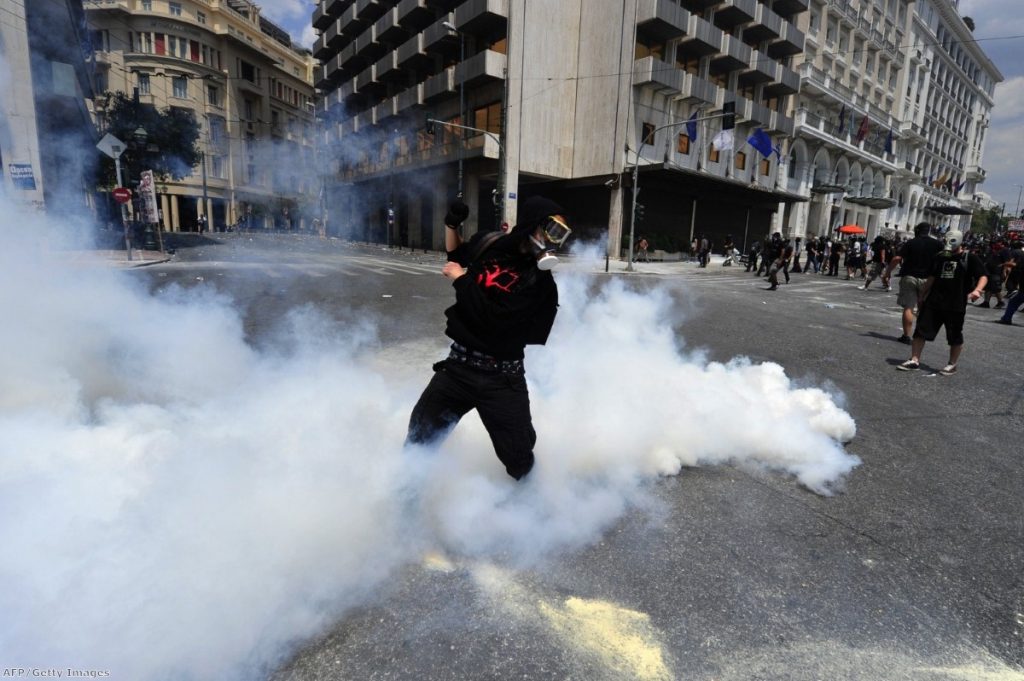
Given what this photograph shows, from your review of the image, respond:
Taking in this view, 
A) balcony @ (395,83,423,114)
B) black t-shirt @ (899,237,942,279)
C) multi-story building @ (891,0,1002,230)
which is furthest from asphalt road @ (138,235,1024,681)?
multi-story building @ (891,0,1002,230)

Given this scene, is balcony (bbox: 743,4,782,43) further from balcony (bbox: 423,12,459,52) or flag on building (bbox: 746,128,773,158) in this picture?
balcony (bbox: 423,12,459,52)

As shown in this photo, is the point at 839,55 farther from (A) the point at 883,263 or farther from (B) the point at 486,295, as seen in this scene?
(B) the point at 486,295

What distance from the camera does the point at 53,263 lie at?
12.9 feet

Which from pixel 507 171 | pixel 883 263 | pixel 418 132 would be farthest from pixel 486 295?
pixel 507 171

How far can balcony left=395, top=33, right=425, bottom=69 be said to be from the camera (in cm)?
2477

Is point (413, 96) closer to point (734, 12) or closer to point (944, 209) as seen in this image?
point (734, 12)

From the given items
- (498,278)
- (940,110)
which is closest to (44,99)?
(498,278)

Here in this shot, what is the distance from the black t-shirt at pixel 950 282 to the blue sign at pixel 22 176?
837 centimetres

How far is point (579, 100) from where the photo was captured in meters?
27.6

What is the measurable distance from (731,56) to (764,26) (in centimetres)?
387

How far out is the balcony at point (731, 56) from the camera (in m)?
29.0

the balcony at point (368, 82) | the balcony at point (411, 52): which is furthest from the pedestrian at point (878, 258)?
the balcony at point (411, 52)

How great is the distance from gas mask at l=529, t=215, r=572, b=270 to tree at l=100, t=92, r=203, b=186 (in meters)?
6.98

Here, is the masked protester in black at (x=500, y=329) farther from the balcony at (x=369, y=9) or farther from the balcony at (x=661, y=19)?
the balcony at (x=661, y=19)
